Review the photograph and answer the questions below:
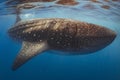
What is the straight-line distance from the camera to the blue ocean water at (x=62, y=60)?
262cm

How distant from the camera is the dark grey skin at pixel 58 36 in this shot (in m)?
2.65

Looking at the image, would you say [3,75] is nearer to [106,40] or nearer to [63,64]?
[63,64]

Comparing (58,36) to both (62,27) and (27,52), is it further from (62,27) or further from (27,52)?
(27,52)

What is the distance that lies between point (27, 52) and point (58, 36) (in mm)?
312

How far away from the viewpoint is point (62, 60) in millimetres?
2646

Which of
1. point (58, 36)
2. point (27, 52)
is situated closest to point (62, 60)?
point (58, 36)

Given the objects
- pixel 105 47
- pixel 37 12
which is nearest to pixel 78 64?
pixel 105 47

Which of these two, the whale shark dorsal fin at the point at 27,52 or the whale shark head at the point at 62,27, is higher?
the whale shark head at the point at 62,27

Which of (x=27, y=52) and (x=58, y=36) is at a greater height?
(x=58, y=36)

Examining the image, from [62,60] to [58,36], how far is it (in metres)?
0.22

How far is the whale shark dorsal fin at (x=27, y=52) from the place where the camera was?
2.63 metres

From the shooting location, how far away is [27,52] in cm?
266

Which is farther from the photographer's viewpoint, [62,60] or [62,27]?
[62,27]

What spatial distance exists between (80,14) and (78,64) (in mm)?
516
